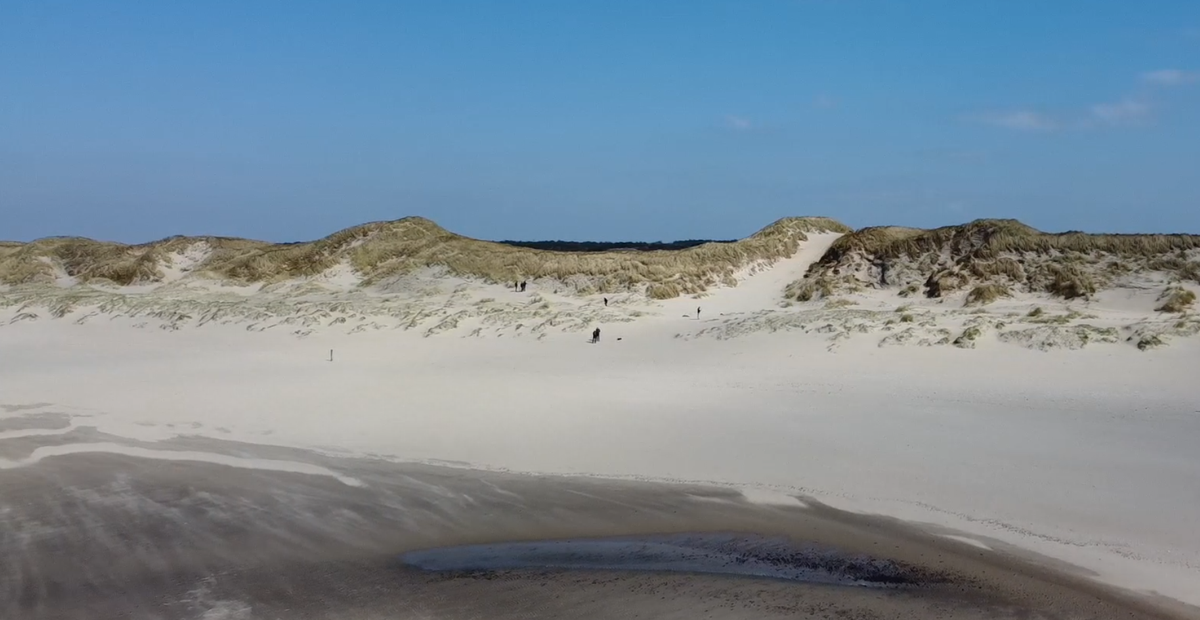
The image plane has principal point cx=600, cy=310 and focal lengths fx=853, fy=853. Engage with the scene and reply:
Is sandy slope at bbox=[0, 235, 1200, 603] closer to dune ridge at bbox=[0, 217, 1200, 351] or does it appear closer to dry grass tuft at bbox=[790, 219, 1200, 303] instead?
dune ridge at bbox=[0, 217, 1200, 351]

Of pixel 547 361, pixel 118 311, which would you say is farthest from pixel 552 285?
pixel 118 311

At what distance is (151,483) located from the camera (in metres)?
11.1

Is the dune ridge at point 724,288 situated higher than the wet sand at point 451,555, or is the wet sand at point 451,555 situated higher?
the dune ridge at point 724,288

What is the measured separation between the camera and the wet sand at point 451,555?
7.27 metres

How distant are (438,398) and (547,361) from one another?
12.3ft

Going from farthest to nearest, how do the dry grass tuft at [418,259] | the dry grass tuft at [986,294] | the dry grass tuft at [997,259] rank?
1. the dry grass tuft at [418,259]
2. the dry grass tuft at [997,259]
3. the dry grass tuft at [986,294]

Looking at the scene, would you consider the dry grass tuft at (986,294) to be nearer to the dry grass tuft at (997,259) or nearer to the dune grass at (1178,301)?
the dry grass tuft at (997,259)

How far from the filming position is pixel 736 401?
568 inches

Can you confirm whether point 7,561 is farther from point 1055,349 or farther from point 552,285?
point 552,285

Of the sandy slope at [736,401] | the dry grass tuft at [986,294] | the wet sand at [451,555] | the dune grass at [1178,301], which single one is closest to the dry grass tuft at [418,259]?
the sandy slope at [736,401]

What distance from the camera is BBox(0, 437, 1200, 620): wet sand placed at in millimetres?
7273

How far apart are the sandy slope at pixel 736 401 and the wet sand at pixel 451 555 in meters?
0.72

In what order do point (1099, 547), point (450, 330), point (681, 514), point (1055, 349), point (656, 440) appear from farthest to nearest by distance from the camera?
point (450, 330)
point (1055, 349)
point (656, 440)
point (681, 514)
point (1099, 547)

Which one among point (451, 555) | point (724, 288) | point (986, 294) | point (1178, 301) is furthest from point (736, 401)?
point (724, 288)
